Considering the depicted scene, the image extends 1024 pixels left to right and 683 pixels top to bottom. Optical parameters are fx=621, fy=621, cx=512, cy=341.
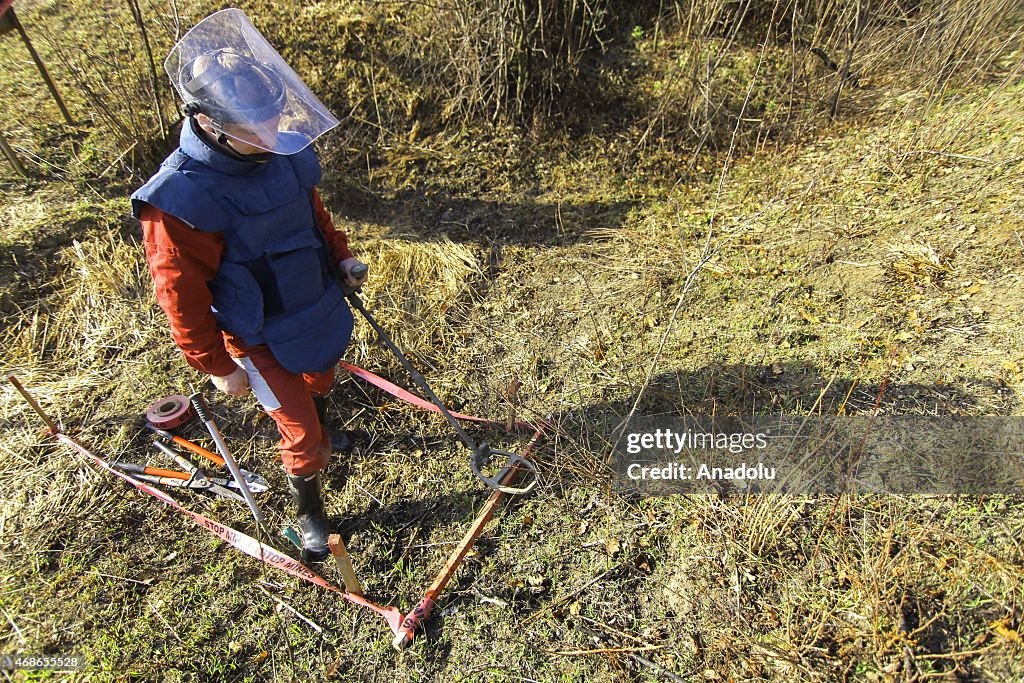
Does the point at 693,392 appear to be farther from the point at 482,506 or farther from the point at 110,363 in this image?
the point at 110,363

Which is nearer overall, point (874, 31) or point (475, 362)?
point (475, 362)

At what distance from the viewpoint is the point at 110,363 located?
3.39 metres

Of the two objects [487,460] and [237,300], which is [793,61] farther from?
[237,300]

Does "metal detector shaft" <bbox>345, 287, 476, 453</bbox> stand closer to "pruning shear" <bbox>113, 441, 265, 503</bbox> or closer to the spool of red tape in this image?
"pruning shear" <bbox>113, 441, 265, 503</bbox>

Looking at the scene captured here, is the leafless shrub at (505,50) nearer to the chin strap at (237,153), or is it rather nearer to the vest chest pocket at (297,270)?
the vest chest pocket at (297,270)

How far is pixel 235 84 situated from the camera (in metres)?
1.80

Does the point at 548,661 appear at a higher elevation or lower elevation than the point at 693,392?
lower

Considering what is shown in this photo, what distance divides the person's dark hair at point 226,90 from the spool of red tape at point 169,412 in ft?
5.85

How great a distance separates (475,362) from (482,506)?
83cm

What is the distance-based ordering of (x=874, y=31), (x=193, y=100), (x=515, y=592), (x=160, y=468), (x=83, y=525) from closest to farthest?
(x=193, y=100) → (x=515, y=592) → (x=83, y=525) → (x=160, y=468) → (x=874, y=31)

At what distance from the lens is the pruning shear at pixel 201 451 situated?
9.52 ft

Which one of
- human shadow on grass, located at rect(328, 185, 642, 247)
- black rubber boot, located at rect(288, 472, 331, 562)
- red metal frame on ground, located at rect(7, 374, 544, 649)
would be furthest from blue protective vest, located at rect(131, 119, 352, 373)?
human shadow on grass, located at rect(328, 185, 642, 247)

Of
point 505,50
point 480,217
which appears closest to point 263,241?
point 480,217

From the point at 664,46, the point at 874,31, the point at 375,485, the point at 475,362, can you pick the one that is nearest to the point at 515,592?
the point at 375,485
